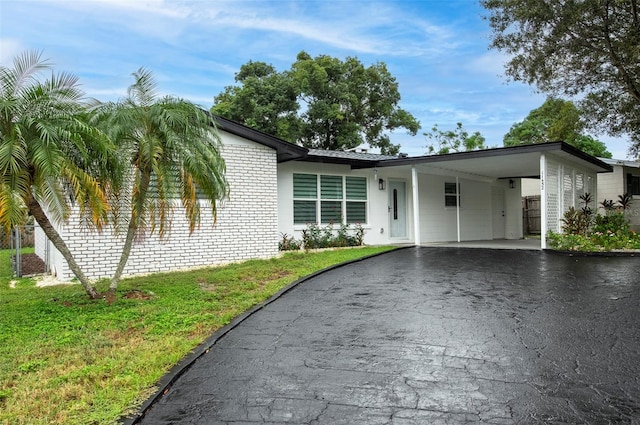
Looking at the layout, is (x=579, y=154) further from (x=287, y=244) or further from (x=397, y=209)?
(x=287, y=244)

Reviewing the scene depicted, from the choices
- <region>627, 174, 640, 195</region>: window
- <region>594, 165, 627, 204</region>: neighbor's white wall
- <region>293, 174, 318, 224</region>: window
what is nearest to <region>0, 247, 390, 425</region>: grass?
<region>293, 174, 318, 224</region>: window

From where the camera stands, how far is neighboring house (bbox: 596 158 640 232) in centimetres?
1900

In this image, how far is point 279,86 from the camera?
25.8 m

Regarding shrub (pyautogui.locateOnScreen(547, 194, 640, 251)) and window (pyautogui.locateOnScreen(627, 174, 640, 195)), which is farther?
window (pyautogui.locateOnScreen(627, 174, 640, 195))

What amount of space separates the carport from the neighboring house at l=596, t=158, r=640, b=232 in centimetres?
323

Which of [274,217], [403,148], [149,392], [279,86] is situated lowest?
[149,392]

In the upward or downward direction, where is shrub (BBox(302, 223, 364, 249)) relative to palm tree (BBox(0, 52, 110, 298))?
downward

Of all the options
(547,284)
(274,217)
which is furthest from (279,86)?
(547,284)

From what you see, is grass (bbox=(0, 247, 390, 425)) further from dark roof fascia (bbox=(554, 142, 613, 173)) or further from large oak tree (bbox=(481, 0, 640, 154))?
large oak tree (bbox=(481, 0, 640, 154))

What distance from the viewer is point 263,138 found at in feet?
35.6

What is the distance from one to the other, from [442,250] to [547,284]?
563 centimetres

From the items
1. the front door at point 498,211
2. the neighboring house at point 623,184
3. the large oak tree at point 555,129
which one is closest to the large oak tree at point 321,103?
the large oak tree at point 555,129

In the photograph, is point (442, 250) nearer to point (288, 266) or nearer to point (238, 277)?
point (288, 266)

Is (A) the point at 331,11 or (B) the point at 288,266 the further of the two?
(A) the point at 331,11
